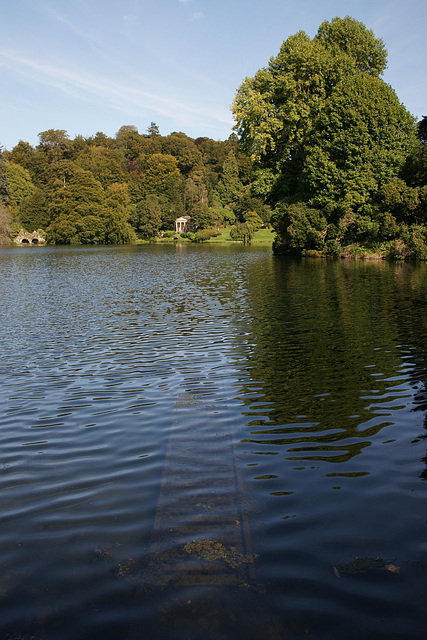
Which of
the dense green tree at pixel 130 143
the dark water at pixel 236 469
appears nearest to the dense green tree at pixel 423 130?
the dark water at pixel 236 469

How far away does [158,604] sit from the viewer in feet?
11.2

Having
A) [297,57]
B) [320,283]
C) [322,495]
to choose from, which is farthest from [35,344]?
[297,57]

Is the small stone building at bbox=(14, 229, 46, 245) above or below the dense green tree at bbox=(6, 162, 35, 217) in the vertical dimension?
below

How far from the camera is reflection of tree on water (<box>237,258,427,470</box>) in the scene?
6.48m

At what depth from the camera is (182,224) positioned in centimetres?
11256

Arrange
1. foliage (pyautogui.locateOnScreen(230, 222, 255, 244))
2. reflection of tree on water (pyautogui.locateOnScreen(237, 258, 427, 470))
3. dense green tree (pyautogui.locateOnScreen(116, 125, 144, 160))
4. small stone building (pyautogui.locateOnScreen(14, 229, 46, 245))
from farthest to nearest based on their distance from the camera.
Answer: dense green tree (pyautogui.locateOnScreen(116, 125, 144, 160)), small stone building (pyautogui.locateOnScreen(14, 229, 46, 245)), foliage (pyautogui.locateOnScreen(230, 222, 255, 244)), reflection of tree on water (pyautogui.locateOnScreen(237, 258, 427, 470))

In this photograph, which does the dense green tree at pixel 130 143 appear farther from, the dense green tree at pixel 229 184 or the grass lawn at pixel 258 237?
the grass lawn at pixel 258 237

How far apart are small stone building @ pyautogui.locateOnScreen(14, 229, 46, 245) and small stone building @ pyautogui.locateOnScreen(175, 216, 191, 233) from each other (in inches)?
1174

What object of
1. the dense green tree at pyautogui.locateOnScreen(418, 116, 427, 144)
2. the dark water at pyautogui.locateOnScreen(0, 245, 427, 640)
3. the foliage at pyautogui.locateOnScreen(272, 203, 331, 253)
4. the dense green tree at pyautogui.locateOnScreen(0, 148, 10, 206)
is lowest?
the dark water at pyautogui.locateOnScreen(0, 245, 427, 640)

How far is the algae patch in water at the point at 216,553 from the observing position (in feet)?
12.6

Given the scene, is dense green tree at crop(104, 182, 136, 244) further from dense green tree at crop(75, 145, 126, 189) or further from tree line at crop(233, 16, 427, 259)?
tree line at crop(233, 16, 427, 259)

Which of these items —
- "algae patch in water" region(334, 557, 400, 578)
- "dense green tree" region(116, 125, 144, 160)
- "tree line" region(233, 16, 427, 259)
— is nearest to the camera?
"algae patch in water" region(334, 557, 400, 578)

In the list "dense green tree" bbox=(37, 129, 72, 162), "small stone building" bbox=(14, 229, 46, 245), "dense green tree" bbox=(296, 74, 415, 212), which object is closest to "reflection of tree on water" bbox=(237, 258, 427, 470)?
"dense green tree" bbox=(296, 74, 415, 212)

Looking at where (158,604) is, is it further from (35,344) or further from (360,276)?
(360,276)
